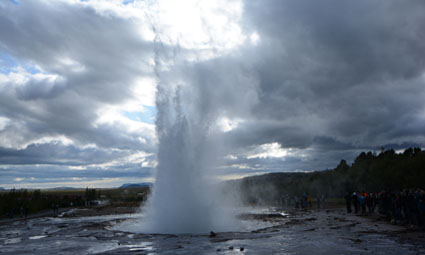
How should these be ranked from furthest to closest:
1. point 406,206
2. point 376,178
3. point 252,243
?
1. point 376,178
2. point 406,206
3. point 252,243

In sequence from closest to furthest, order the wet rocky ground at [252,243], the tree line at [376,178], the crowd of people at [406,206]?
the wet rocky ground at [252,243] < the crowd of people at [406,206] < the tree line at [376,178]

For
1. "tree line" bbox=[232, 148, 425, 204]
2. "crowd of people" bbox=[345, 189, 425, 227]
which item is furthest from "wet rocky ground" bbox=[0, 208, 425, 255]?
"tree line" bbox=[232, 148, 425, 204]

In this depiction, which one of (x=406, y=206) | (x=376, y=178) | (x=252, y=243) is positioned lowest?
(x=252, y=243)

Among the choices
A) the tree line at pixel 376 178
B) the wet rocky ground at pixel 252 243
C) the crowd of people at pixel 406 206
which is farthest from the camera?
the tree line at pixel 376 178

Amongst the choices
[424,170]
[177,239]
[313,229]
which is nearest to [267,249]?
[177,239]

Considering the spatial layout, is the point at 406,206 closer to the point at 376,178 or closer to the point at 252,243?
the point at 252,243

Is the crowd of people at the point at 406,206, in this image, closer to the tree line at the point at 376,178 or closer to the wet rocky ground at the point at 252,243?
the wet rocky ground at the point at 252,243

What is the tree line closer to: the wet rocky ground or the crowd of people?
the crowd of people

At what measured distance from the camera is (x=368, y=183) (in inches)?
2248

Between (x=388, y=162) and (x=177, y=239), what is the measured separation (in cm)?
5173

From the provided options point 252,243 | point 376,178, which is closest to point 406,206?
point 252,243

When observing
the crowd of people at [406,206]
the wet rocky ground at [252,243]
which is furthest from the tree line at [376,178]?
the wet rocky ground at [252,243]

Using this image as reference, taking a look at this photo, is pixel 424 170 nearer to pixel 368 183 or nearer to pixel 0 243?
pixel 368 183

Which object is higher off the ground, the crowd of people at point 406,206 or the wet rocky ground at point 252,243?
the crowd of people at point 406,206
